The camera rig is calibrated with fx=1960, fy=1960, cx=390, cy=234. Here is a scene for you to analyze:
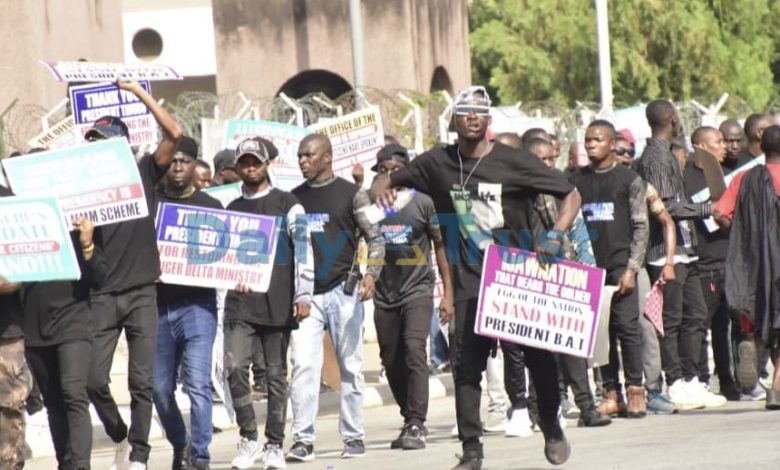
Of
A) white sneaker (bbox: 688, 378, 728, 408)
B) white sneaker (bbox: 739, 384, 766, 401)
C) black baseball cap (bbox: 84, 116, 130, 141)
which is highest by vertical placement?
black baseball cap (bbox: 84, 116, 130, 141)

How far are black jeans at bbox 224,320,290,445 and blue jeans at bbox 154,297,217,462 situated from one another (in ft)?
1.32

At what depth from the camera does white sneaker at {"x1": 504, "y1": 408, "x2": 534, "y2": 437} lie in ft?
43.1

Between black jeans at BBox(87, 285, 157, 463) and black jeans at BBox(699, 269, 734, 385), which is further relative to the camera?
black jeans at BBox(699, 269, 734, 385)

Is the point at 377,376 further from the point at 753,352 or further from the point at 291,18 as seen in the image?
the point at 291,18

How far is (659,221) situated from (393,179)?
3.83m

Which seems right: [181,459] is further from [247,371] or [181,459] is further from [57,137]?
[57,137]

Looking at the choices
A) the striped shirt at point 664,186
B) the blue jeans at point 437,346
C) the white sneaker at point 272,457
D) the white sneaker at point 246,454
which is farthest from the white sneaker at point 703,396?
the white sneaker at point 246,454

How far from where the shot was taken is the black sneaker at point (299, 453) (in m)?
12.6

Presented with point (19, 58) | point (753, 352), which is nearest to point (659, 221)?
point (753, 352)

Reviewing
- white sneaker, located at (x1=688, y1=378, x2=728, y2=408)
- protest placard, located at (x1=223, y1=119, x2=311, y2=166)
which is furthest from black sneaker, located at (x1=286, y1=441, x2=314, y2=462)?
protest placard, located at (x1=223, y1=119, x2=311, y2=166)

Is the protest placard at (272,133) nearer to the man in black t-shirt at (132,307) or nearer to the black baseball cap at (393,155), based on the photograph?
the black baseball cap at (393,155)

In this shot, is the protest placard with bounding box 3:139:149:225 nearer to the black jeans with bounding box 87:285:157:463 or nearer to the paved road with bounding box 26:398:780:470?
the black jeans with bounding box 87:285:157:463

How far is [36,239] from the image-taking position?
10.3m

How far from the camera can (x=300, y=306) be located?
485 inches
